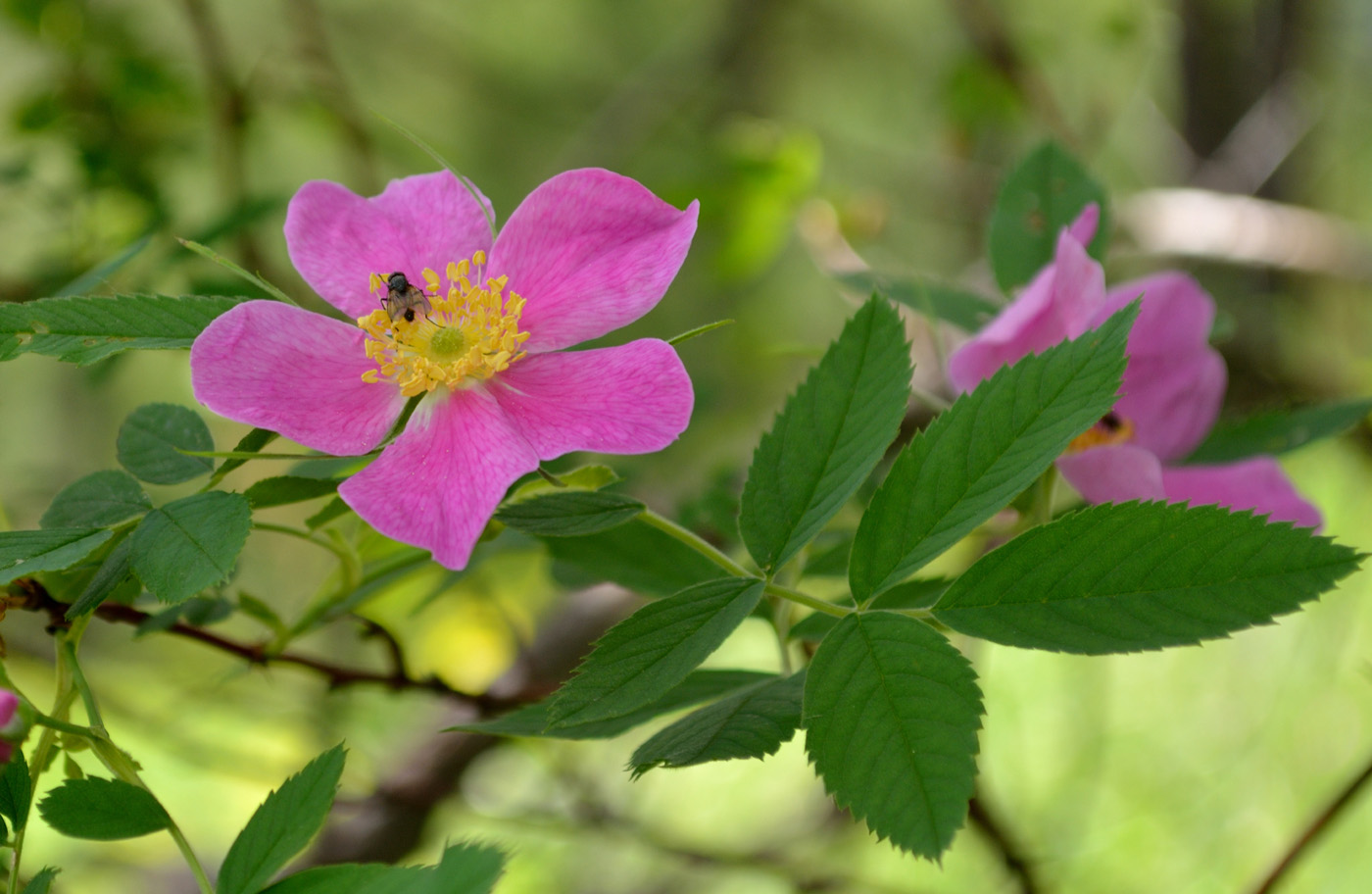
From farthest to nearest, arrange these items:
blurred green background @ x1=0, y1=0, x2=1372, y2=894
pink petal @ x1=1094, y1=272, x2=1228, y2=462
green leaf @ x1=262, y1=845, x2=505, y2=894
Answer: blurred green background @ x1=0, y1=0, x2=1372, y2=894
pink petal @ x1=1094, y1=272, x2=1228, y2=462
green leaf @ x1=262, y1=845, x2=505, y2=894

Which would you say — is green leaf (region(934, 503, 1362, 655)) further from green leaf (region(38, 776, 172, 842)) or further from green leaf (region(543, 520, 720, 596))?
green leaf (region(38, 776, 172, 842))

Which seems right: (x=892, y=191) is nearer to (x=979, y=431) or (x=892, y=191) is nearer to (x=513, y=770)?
(x=513, y=770)

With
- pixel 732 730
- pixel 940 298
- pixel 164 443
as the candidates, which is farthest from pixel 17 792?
pixel 940 298

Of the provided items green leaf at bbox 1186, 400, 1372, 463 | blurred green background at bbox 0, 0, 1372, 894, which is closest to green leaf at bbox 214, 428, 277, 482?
blurred green background at bbox 0, 0, 1372, 894

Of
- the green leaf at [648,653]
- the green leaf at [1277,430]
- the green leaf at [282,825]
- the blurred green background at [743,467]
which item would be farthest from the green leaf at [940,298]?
the green leaf at [282,825]

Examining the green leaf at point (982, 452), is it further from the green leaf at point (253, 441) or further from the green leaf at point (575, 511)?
the green leaf at point (253, 441)

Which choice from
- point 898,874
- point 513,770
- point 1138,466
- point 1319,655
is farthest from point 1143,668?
point 1138,466
